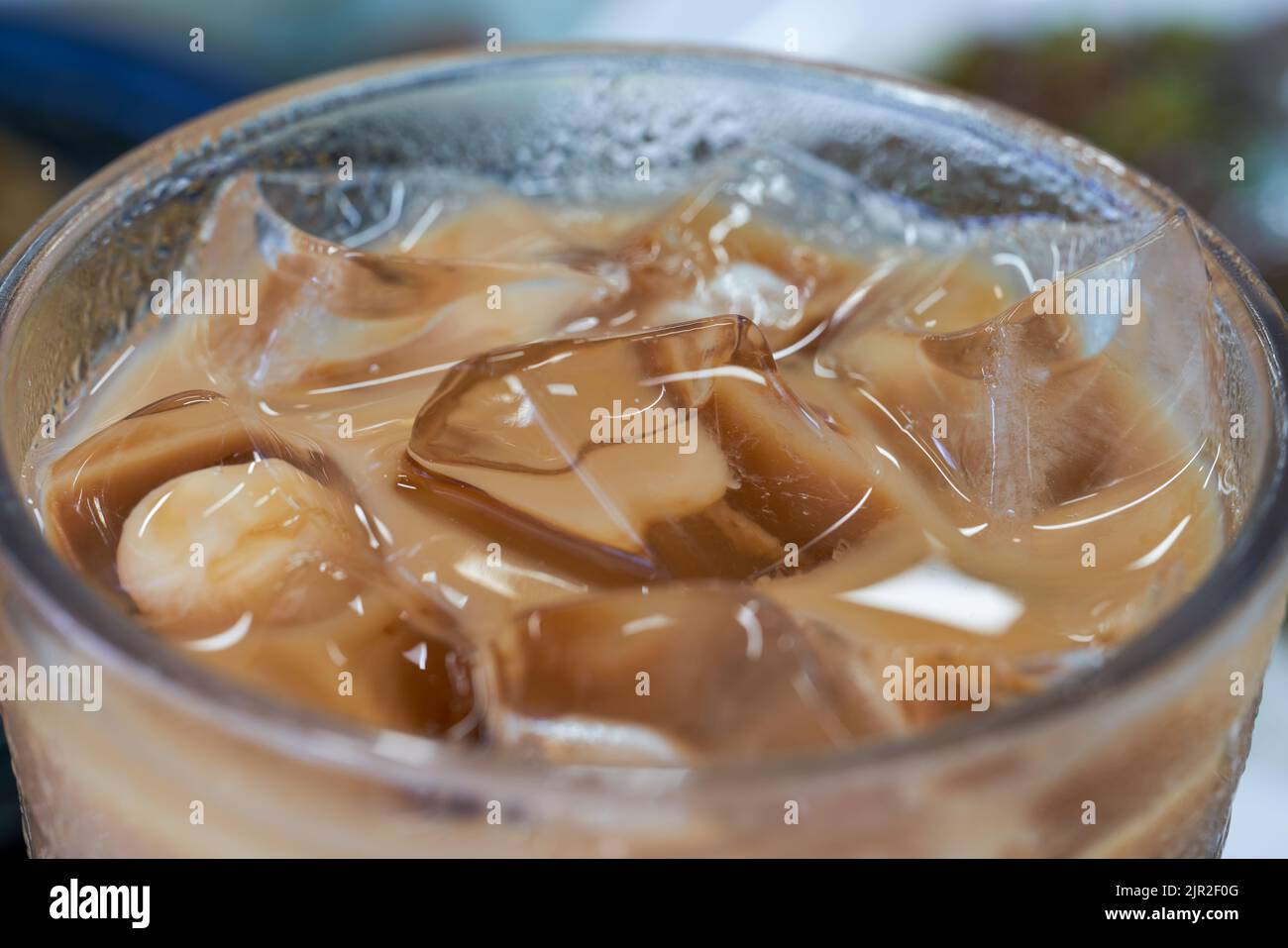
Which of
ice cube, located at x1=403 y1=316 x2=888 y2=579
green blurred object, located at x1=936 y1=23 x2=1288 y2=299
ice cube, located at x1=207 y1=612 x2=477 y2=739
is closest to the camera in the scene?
ice cube, located at x1=207 y1=612 x2=477 y2=739

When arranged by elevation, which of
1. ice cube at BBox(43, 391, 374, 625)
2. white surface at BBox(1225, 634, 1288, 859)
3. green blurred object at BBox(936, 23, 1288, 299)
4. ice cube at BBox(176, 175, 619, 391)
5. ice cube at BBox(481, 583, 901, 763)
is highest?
green blurred object at BBox(936, 23, 1288, 299)

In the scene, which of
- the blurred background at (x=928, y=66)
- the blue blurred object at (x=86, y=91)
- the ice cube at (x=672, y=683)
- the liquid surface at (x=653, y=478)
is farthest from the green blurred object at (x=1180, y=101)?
the ice cube at (x=672, y=683)

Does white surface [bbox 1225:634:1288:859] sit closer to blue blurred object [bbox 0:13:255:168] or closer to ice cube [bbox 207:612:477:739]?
ice cube [bbox 207:612:477:739]

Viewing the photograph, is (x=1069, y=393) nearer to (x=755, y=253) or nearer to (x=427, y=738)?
(x=755, y=253)

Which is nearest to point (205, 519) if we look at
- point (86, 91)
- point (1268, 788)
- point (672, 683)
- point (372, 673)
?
point (372, 673)

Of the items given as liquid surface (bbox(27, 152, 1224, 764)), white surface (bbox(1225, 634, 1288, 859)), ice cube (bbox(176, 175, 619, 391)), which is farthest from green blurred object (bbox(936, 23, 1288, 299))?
ice cube (bbox(176, 175, 619, 391))

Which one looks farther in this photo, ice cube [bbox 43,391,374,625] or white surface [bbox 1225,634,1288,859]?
white surface [bbox 1225,634,1288,859]

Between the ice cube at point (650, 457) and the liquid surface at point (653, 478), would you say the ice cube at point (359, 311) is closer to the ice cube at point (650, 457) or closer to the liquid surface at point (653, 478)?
the liquid surface at point (653, 478)

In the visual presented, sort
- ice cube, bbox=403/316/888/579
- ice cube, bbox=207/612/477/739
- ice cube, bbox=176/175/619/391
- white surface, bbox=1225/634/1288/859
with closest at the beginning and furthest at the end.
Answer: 1. ice cube, bbox=207/612/477/739
2. ice cube, bbox=403/316/888/579
3. ice cube, bbox=176/175/619/391
4. white surface, bbox=1225/634/1288/859
